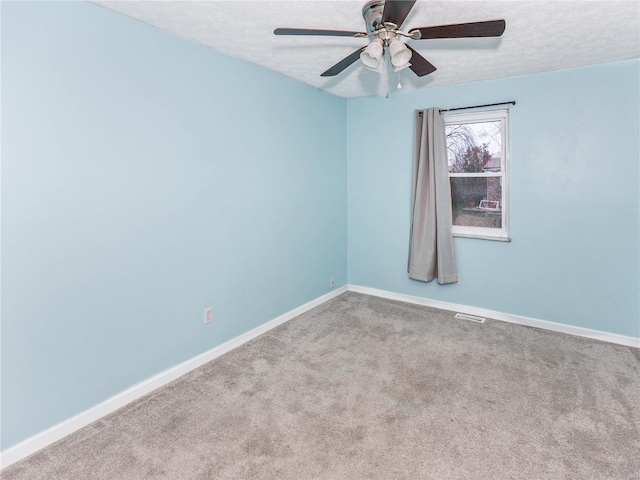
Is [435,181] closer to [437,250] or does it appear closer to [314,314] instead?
[437,250]

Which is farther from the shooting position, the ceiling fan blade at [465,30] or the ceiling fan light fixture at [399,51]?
the ceiling fan light fixture at [399,51]

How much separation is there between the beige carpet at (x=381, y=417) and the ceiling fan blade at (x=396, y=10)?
212cm

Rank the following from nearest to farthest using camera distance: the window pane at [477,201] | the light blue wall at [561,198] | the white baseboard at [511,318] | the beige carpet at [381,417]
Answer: the beige carpet at [381,417]
the light blue wall at [561,198]
the white baseboard at [511,318]
the window pane at [477,201]

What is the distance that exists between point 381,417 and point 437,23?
7.86 ft

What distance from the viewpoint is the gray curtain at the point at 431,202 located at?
12.1ft

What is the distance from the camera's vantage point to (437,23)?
224cm

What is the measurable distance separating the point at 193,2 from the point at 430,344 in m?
2.94

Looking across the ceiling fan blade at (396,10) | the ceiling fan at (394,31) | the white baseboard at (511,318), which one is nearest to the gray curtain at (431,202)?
the white baseboard at (511,318)

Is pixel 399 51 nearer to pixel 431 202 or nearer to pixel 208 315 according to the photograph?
pixel 431 202

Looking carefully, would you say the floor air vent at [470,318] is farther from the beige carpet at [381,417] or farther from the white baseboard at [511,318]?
the beige carpet at [381,417]

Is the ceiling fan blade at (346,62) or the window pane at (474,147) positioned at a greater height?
the ceiling fan blade at (346,62)


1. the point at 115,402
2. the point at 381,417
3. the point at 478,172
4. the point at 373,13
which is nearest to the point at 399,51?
the point at 373,13

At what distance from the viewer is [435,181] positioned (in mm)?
3723

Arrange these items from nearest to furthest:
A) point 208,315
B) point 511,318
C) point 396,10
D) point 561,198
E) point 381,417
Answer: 1. point 396,10
2. point 381,417
3. point 208,315
4. point 561,198
5. point 511,318
